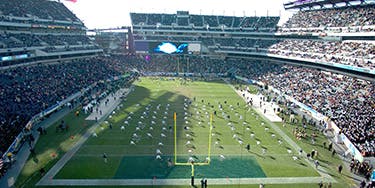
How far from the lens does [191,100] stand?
1885 inches

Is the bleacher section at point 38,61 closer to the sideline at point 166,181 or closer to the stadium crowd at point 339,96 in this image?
the sideline at point 166,181

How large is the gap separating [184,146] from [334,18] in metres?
51.9

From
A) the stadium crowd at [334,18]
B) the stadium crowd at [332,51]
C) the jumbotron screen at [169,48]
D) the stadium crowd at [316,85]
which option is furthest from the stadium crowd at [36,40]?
the stadium crowd at [334,18]

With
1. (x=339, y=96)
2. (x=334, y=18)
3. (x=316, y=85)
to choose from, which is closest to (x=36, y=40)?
(x=316, y=85)

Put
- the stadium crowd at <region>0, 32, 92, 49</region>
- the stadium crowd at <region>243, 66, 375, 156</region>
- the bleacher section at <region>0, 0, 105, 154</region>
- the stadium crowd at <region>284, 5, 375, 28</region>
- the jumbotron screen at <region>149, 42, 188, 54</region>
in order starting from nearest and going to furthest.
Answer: the stadium crowd at <region>243, 66, 375, 156</region>, the bleacher section at <region>0, 0, 105, 154</region>, the stadium crowd at <region>0, 32, 92, 49</region>, the stadium crowd at <region>284, 5, 375, 28</region>, the jumbotron screen at <region>149, 42, 188, 54</region>

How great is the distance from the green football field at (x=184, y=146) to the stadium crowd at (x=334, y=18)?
30089 millimetres

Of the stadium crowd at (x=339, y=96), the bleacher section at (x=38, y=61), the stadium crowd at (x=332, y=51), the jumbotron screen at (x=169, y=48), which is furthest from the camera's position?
the jumbotron screen at (x=169, y=48)

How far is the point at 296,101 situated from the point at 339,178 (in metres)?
23.2

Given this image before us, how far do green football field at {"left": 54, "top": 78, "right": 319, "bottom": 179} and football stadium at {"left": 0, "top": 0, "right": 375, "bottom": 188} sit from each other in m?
0.16

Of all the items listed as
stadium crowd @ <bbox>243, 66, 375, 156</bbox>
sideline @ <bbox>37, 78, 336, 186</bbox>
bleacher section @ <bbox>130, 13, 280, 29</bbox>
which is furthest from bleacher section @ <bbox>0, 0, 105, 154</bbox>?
stadium crowd @ <bbox>243, 66, 375, 156</bbox>

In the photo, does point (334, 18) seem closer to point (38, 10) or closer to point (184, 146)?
point (184, 146)

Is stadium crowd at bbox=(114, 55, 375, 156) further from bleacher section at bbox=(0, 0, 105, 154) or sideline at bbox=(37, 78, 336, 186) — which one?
bleacher section at bbox=(0, 0, 105, 154)

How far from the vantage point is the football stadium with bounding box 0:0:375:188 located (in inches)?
940

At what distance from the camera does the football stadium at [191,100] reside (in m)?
23.9
